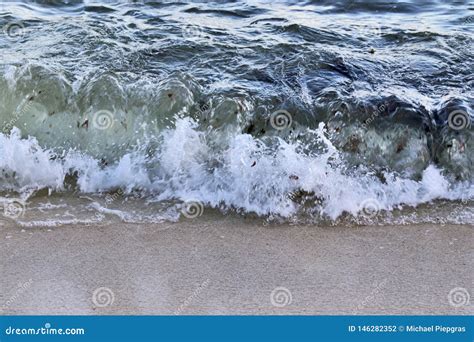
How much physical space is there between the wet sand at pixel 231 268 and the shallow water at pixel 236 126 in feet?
0.69

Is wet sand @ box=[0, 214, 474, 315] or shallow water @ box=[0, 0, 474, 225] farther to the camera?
shallow water @ box=[0, 0, 474, 225]

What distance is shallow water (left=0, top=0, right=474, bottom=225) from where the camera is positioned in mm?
4070

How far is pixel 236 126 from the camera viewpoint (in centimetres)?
456

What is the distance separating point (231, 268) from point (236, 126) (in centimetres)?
143

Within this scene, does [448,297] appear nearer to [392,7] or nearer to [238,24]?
[238,24]

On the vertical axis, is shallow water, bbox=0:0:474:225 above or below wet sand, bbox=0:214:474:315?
above

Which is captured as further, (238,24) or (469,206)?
(238,24)

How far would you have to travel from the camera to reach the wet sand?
3045 millimetres

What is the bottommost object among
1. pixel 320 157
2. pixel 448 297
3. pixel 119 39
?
pixel 448 297

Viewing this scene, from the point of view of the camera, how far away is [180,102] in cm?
472

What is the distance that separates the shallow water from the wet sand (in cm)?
21

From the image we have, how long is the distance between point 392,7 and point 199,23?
219 cm

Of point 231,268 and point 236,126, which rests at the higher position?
point 236,126

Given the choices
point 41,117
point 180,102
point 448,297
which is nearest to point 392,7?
point 180,102
